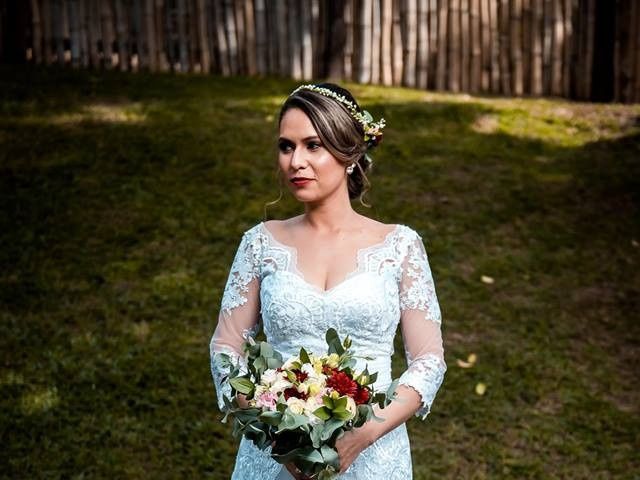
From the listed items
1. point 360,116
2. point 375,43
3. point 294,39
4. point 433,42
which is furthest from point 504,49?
point 360,116

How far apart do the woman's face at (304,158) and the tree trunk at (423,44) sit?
7831 mm

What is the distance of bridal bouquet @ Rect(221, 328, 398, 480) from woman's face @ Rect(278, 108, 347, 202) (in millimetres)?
551

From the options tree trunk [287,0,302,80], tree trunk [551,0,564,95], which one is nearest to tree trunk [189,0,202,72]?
tree trunk [287,0,302,80]

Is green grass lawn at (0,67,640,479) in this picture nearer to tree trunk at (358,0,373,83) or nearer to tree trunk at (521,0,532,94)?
tree trunk at (358,0,373,83)

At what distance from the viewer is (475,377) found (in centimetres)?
623

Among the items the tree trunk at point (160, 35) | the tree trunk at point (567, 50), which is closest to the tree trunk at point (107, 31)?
the tree trunk at point (160, 35)

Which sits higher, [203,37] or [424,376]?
[203,37]

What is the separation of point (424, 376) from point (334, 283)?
42 centimetres

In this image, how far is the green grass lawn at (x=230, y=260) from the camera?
5.63 meters

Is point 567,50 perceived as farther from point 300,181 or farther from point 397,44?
point 300,181

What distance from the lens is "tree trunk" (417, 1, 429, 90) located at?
10.6 meters

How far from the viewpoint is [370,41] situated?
10664 mm

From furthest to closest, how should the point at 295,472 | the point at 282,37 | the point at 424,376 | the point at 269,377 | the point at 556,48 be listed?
the point at 282,37
the point at 556,48
the point at 424,376
the point at 295,472
the point at 269,377

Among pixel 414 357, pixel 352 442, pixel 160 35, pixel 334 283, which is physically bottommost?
pixel 352 442
